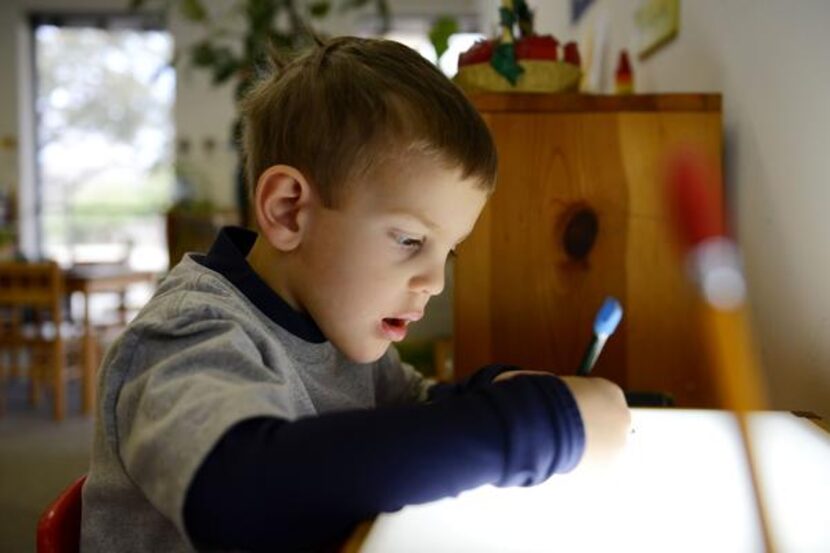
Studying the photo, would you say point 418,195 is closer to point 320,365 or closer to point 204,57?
point 320,365

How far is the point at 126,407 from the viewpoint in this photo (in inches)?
20.4

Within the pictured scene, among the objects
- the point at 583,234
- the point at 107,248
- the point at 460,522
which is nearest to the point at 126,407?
the point at 460,522

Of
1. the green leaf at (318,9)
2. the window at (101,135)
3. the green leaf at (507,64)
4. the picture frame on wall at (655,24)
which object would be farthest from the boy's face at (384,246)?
the window at (101,135)

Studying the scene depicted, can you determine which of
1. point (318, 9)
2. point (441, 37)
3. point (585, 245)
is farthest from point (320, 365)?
point (318, 9)

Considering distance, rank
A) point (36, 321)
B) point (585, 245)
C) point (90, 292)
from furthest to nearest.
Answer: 1. point (36, 321)
2. point (90, 292)
3. point (585, 245)

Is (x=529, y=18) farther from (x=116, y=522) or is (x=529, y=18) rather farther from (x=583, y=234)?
(x=116, y=522)

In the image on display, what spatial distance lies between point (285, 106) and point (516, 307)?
431mm

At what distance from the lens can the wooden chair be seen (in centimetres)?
298

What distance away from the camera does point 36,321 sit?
3.32 meters

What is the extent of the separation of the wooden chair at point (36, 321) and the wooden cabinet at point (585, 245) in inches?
100

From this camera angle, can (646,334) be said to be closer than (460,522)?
No

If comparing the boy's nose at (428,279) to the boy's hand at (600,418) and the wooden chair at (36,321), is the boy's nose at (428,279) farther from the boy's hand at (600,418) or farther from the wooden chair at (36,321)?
the wooden chair at (36,321)

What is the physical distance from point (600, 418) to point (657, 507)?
0.22 feet

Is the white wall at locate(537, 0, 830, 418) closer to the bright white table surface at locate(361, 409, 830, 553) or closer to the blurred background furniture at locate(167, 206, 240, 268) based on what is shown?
the bright white table surface at locate(361, 409, 830, 553)
